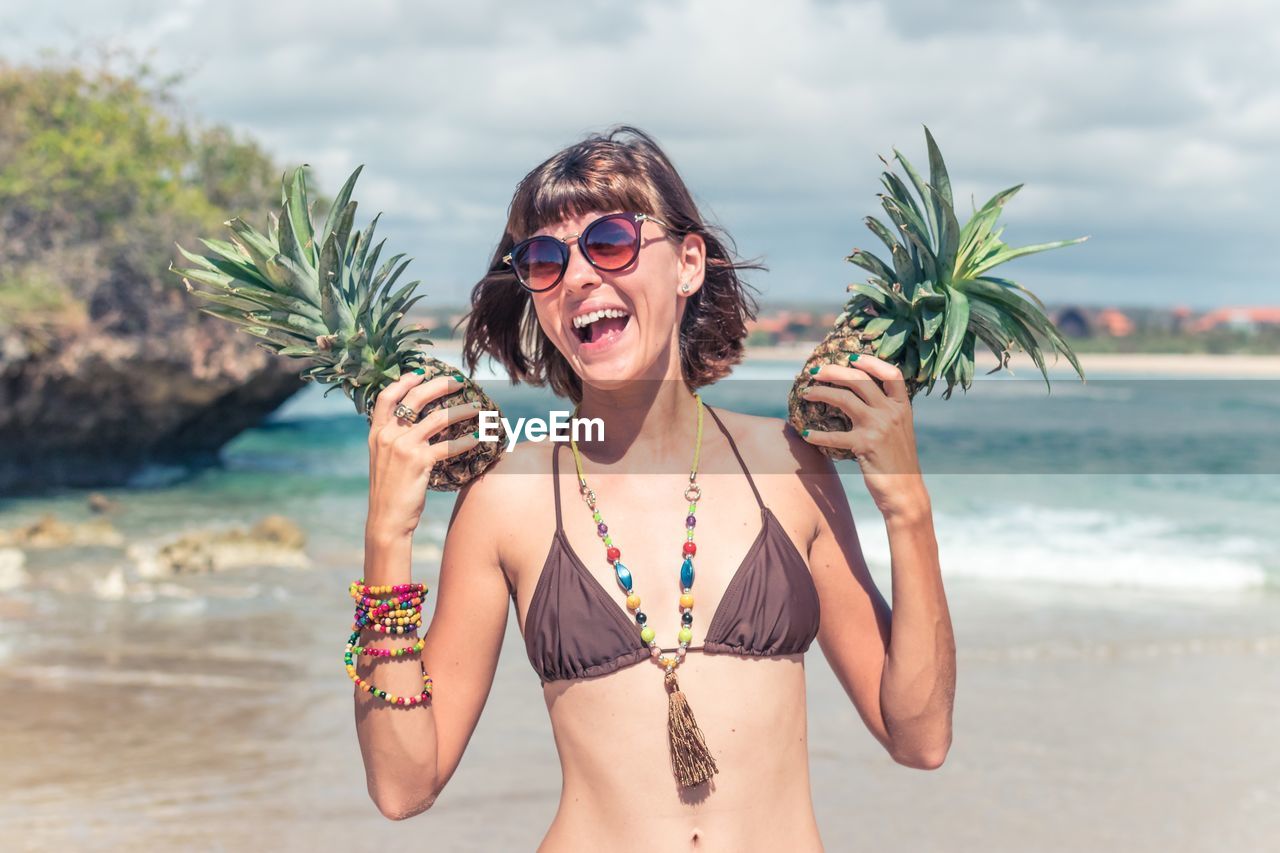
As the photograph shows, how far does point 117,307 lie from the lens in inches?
792

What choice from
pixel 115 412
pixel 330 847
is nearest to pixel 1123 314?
pixel 115 412

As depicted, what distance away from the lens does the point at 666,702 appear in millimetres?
2398

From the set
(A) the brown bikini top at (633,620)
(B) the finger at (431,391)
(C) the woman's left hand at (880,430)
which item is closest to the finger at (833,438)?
(C) the woman's left hand at (880,430)

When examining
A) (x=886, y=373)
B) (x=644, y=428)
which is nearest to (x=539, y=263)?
(x=644, y=428)

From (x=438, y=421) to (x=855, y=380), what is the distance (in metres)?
0.76

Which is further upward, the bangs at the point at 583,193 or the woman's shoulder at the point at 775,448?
the bangs at the point at 583,193

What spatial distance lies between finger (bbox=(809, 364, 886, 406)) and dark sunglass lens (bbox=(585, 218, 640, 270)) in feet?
1.35

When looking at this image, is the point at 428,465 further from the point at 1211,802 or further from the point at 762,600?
the point at 1211,802

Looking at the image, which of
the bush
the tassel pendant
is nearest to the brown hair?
the tassel pendant

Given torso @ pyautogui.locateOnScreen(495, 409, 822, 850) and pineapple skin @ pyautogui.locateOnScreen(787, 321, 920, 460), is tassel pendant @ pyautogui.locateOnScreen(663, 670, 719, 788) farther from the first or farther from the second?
pineapple skin @ pyautogui.locateOnScreen(787, 321, 920, 460)

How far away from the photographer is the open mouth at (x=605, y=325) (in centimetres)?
242

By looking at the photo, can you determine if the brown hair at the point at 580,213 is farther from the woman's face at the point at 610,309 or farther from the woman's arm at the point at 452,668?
the woman's arm at the point at 452,668

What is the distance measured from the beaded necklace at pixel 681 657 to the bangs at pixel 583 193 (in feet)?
1.87

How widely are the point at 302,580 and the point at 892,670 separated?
38.0 ft
